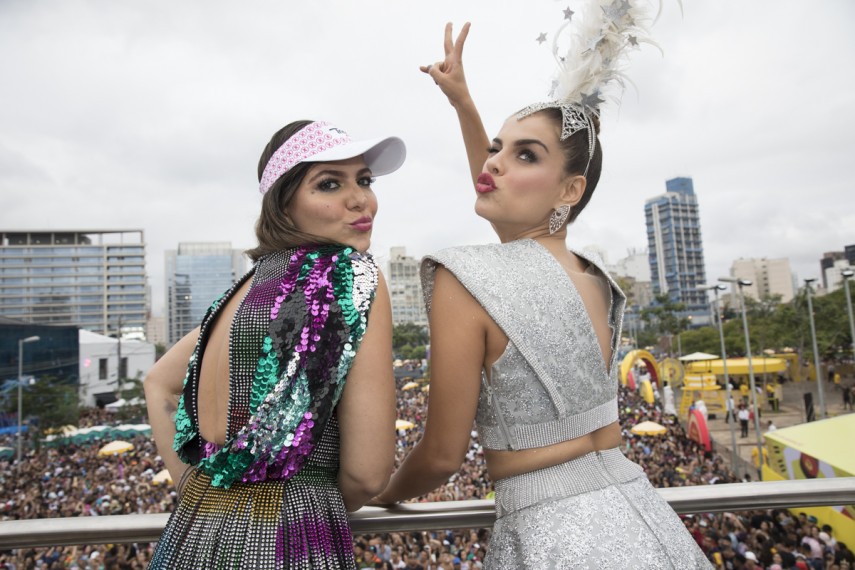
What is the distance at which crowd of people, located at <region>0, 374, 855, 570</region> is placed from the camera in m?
5.74

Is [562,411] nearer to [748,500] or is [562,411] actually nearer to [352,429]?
[352,429]

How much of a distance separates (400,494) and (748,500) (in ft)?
2.93

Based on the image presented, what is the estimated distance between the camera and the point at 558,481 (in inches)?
44.8

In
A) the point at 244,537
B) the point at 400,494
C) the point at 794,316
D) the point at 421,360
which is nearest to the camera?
the point at 244,537

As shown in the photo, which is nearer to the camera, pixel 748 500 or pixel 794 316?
pixel 748 500

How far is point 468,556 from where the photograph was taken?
620 cm

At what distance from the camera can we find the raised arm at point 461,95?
1.74 metres

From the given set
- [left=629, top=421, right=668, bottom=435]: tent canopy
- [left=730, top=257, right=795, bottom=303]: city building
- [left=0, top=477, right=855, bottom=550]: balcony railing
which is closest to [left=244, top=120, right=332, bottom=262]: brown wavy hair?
[left=0, top=477, right=855, bottom=550]: balcony railing

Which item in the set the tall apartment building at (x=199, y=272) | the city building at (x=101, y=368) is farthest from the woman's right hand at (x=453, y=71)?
the tall apartment building at (x=199, y=272)

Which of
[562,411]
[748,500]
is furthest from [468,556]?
[562,411]

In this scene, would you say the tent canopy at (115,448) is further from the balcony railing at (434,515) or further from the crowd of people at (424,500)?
the balcony railing at (434,515)

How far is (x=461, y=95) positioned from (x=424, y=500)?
4939 millimetres

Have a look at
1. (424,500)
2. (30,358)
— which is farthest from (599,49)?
(30,358)

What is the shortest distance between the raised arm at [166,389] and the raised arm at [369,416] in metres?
0.53
